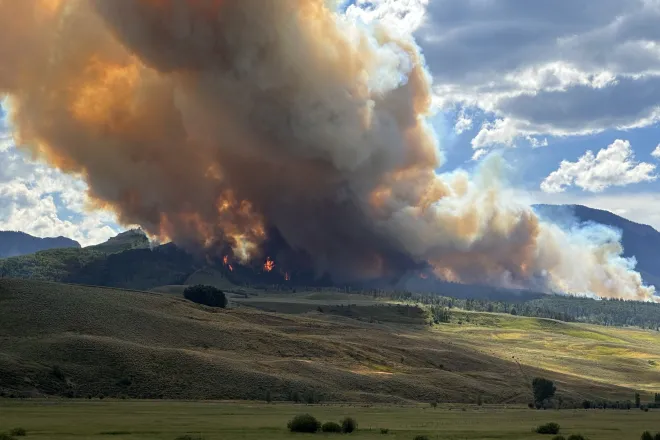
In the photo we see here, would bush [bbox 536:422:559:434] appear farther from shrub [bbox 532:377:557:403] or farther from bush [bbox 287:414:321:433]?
shrub [bbox 532:377:557:403]

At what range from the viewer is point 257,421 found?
287 feet

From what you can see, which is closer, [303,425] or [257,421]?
[303,425]

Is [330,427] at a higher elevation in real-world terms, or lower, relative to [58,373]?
higher

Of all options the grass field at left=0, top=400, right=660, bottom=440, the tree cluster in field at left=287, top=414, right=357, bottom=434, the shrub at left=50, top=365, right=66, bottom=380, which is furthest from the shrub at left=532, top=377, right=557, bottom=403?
the shrub at left=50, top=365, right=66, bottom=380

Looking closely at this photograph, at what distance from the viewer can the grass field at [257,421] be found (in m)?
72.6

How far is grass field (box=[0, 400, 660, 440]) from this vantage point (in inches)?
2859

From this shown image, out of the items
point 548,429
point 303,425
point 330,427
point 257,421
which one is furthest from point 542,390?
point 303,425

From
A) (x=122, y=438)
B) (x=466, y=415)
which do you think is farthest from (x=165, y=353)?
(x=122, y=438)

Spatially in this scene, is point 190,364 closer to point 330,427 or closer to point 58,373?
point 58,373

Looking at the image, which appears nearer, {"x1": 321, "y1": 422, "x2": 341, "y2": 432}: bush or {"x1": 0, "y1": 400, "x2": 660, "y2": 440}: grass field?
{"x1": 0, "y1": 400, "x2": 660, "y2": 440}: grass field

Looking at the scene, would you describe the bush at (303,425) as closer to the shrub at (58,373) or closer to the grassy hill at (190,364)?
the grassy hill at (190,364)

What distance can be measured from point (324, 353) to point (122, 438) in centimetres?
12307

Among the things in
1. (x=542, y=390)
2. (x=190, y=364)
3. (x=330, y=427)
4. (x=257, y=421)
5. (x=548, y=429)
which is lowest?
(x=257, y=421)

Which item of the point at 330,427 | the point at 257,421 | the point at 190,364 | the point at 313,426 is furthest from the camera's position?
the point at 190,364
